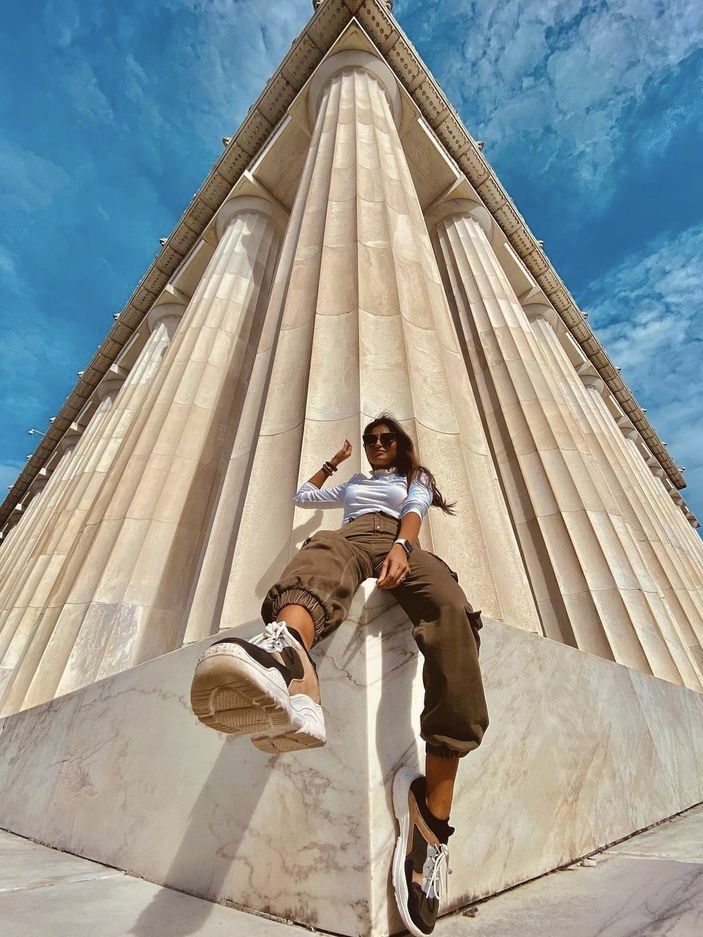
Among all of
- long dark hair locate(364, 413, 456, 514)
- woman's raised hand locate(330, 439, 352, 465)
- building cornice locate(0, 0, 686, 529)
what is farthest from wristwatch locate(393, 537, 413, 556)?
building cornice locate(0, 0, 686, 529)

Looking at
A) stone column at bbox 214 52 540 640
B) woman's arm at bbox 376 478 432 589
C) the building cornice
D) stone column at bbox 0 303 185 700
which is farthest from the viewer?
the building cornice

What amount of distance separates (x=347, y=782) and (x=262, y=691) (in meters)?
0.97

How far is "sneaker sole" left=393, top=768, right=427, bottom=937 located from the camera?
1.90 m

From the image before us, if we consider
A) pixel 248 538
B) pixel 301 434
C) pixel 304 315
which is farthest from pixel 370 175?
pixel 248 538

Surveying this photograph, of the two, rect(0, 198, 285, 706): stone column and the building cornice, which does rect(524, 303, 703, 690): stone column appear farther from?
rect(0, 198, 285, 706): stone column

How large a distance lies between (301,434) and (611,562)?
6297 mm

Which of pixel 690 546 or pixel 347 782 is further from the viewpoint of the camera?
pixel 690 546

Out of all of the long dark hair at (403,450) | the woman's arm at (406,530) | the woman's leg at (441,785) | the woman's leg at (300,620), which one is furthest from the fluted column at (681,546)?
the woman's leg at (300,620)

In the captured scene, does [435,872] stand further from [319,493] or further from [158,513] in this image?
[158,513]

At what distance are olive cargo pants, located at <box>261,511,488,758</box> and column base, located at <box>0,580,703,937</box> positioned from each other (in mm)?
198

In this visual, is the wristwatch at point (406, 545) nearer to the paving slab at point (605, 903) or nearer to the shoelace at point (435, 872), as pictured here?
the shoelace at point (435, 872)

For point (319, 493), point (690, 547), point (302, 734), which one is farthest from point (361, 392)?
point (690, 547)

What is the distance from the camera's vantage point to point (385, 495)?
325 centimetres

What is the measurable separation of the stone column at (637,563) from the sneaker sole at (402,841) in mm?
6677
